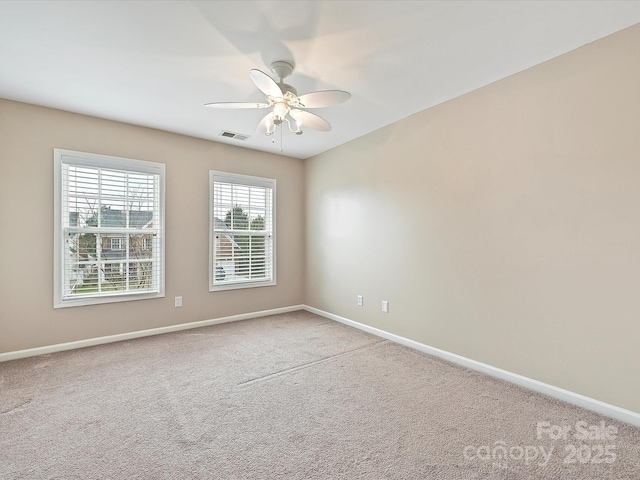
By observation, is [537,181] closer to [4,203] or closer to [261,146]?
[261,146]

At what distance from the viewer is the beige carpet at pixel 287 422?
157cm

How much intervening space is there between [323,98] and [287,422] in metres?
2.23

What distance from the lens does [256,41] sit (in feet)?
6.74

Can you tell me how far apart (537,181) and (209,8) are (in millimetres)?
2543

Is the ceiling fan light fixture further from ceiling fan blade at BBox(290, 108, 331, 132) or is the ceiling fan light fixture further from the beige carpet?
the beige carpet

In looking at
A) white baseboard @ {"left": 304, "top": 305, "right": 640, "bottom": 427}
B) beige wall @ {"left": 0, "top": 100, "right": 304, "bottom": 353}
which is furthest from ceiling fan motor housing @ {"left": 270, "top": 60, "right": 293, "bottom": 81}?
white baseboard @ {"left": 304, "top": 305, "right": 640, "bottom": 427}

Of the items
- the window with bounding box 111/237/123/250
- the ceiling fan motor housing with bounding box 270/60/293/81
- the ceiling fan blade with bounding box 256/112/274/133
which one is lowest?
the window with bounding box 111/237/123/250

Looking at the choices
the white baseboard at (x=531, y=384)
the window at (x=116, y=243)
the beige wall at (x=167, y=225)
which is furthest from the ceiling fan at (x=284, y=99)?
the white baseboard at (x=531, y=384)

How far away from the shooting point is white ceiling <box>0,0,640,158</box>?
1.79 metres

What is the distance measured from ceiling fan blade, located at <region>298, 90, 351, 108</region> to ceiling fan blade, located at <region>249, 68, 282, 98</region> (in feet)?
0.64

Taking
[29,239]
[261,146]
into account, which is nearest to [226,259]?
[261,146]

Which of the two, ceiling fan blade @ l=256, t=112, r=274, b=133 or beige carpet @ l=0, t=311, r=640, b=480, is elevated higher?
ceiling fan blade @ l=256, t=112, r=274, b=133

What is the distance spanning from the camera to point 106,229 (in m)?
3.41

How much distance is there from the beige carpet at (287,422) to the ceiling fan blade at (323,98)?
2.19m
